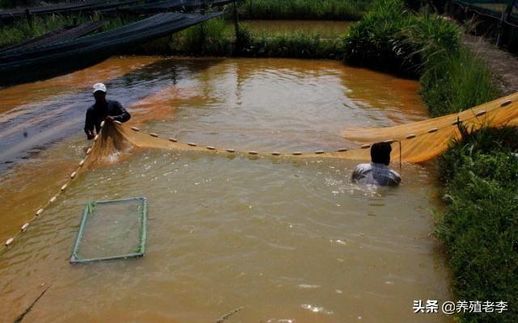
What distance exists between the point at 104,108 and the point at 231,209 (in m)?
2.98

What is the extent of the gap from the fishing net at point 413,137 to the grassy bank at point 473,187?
203mm

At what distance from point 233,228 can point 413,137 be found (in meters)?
2.67

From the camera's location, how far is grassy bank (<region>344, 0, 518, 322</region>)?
132 inches

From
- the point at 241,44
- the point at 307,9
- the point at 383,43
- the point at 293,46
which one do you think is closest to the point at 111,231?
the point at 383,43

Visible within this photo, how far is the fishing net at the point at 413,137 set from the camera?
550 cm

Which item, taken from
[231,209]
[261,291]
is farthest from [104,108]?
[261,291]

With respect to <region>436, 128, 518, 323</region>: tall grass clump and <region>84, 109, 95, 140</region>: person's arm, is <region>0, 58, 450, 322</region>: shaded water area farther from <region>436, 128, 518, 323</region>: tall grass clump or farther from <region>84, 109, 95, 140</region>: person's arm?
<region>84, 109, 95, 140</region>: person's arm

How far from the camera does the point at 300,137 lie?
25.7 ft

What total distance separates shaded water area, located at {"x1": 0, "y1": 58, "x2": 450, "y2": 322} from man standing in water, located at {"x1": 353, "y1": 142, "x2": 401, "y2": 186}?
132 mm

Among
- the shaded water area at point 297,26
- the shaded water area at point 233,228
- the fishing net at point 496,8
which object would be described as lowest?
the shaded water area at point 233,228

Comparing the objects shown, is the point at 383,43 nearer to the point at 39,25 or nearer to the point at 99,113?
the point at 99,113

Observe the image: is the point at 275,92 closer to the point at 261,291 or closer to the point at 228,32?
the point at 228,32

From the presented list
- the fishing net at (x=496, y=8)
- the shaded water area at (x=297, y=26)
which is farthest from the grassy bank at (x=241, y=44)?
the fishing net at (x=496, y=8)

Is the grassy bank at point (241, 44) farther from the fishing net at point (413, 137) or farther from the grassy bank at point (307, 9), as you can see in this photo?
the fishing net at point (413, 137)
